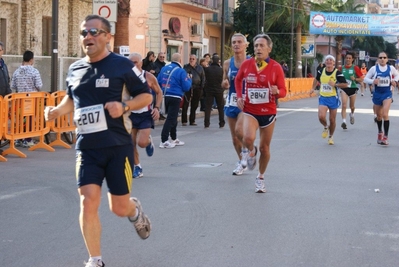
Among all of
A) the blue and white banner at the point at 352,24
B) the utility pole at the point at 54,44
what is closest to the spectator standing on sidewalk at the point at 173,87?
the utility pole at the point at 54,44

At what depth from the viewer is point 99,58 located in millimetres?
5699

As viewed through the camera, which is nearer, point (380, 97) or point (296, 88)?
point (380, 97)

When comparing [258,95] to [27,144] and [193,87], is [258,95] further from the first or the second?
[193,87]

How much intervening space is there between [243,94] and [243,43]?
1260mm

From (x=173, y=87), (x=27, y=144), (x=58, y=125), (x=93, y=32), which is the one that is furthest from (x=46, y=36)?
(x=93, y=32)

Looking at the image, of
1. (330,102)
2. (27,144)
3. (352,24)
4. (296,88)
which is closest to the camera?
(27,144)

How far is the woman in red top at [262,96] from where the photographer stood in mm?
9602

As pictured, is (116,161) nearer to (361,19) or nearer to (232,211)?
(232,211)

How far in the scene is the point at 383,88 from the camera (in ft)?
52.5

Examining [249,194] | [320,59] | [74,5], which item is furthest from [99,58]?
[320,59]

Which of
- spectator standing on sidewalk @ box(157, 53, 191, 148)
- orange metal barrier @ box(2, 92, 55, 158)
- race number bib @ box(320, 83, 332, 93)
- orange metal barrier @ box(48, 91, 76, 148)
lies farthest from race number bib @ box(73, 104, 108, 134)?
race number bib @ box(320, 83, 332, 93)

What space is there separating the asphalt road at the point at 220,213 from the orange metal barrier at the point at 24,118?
1.15 ft

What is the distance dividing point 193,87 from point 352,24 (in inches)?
1164

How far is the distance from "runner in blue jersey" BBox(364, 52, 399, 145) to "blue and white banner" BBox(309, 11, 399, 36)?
32639mm
